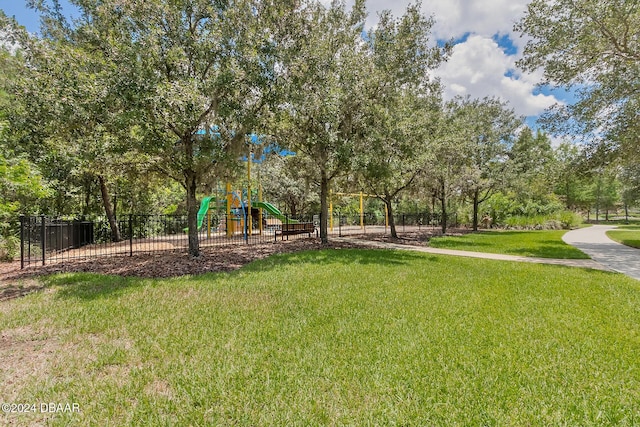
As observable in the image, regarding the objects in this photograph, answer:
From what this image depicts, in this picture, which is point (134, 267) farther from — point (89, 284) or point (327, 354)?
point (327, 354)

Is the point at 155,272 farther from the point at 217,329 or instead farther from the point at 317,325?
the point at 317,325

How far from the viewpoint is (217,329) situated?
156 inches

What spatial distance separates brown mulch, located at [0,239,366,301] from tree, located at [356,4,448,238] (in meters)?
5.16

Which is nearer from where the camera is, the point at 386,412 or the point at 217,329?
the point at 386,412

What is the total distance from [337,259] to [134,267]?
557 centimetres

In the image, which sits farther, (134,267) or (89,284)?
(134,267)

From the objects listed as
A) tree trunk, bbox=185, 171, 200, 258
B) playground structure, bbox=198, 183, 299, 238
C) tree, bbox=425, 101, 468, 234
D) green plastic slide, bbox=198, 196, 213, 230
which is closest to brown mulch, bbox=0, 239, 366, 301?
tree trunk, bbox=185, 171, 200, 258

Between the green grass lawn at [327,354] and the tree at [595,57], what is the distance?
9.23 m

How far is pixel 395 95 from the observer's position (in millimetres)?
11664

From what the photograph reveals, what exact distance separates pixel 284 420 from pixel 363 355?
47.2 inches

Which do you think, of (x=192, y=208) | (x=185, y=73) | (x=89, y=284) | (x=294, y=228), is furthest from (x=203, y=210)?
(x=89, y=284)

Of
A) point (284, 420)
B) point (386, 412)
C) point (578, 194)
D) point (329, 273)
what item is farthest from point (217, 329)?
point (578, 194)

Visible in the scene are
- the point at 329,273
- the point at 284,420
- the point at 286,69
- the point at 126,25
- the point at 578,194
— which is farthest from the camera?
the point at 578,194

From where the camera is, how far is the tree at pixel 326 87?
9.40 m
